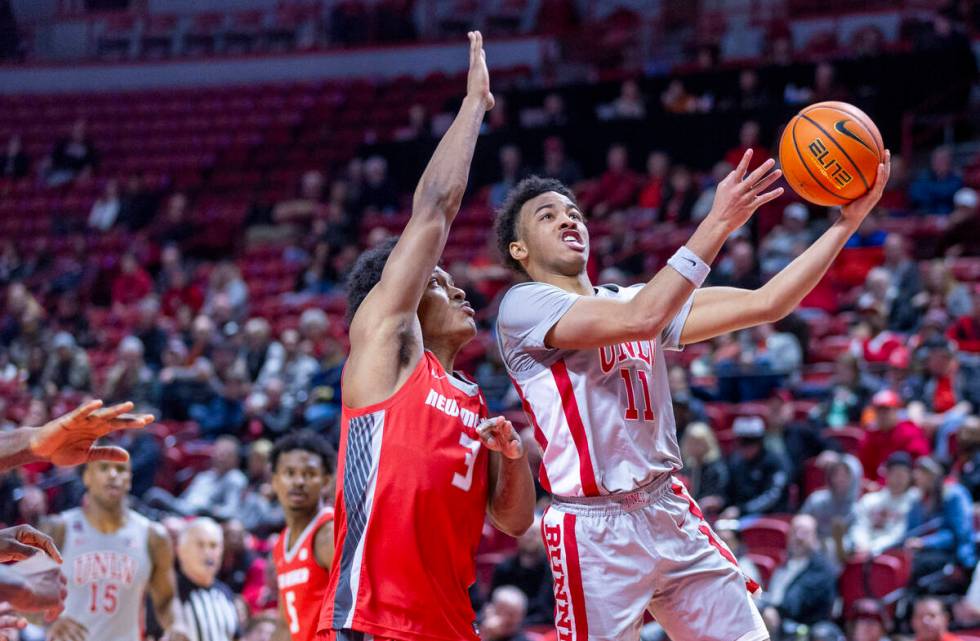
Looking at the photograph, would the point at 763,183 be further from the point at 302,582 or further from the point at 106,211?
the point at 106,211

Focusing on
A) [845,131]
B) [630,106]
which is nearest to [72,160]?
[630,106]

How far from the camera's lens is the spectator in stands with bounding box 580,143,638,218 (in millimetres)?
15570

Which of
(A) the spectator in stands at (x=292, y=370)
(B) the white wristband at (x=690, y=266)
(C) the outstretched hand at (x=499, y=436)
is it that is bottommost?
(A) the spectator in stands at (x=292, y=370)

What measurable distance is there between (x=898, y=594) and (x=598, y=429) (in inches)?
192

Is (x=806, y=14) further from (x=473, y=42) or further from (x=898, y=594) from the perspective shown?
(x=473, y=42)

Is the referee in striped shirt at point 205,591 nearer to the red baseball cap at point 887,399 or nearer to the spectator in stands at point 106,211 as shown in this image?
the red baseball cap at point 887,399

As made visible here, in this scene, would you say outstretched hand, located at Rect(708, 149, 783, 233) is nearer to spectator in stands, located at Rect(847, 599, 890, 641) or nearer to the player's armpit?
the player's armpit

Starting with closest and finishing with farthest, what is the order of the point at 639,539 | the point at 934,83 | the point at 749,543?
the point at 639,539, the point at 749,543, the point at 934,83

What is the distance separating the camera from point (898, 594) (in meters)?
8.55

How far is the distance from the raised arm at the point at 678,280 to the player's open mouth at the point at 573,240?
430mm

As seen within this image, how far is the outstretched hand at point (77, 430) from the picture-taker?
4.01 metres

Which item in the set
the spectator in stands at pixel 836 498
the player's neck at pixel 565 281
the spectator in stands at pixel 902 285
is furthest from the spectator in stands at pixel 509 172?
the player's neck at pixel 565 281

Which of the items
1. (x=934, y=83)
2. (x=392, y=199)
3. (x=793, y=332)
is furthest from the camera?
(x=392, y=199)

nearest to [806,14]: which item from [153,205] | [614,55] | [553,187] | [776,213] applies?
[614,55]
